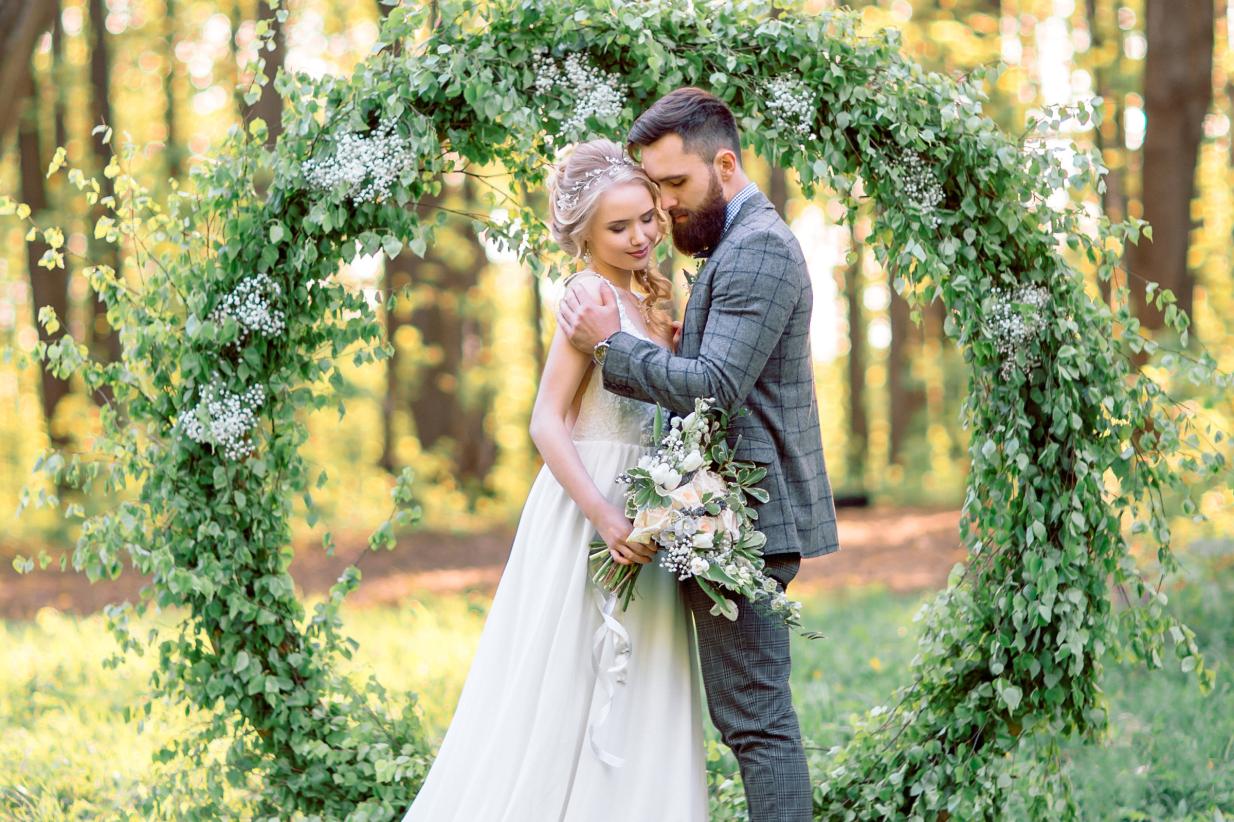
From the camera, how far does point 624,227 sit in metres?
3.31

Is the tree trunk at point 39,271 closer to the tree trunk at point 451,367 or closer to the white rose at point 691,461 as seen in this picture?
the tree trunk at point 451,367

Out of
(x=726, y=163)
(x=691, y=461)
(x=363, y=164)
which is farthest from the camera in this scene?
(x=363, y=164)

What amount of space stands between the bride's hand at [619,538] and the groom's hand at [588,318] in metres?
0.44

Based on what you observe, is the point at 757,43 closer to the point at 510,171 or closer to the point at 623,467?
the point at 510,171

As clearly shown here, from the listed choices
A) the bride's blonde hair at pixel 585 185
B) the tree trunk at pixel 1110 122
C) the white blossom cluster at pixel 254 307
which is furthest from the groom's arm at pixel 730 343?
the tree trunk at pixel 1110 122

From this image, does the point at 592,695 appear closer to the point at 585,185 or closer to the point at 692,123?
the point at 585,185

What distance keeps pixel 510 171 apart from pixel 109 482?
5.44 ft

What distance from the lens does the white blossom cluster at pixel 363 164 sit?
12.0ft

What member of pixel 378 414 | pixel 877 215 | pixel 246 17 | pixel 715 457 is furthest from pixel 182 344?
pixel 378 414

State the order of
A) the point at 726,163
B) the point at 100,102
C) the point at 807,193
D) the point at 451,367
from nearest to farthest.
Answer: the point at 726,163
the point at 807,193
the point at 100,102
the point at 451,367

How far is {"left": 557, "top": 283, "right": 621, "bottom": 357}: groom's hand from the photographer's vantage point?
3.17m

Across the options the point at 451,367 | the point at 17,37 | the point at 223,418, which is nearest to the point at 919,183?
the point at 223,418

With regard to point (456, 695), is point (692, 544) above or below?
above

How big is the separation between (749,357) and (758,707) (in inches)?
37.0
